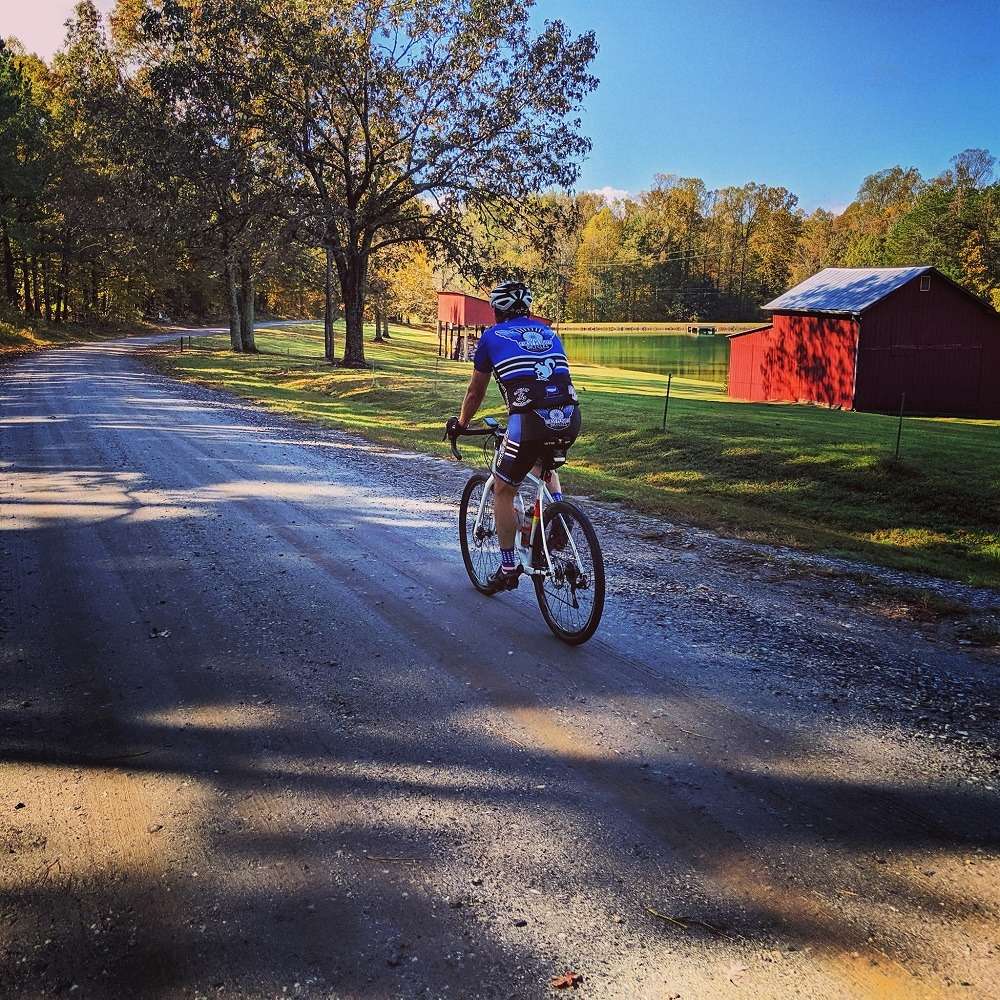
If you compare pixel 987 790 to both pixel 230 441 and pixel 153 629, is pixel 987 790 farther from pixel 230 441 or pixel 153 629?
pixel 230 441

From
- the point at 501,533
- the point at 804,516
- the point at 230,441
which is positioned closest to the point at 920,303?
the point at 804,516

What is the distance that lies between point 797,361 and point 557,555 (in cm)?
2997

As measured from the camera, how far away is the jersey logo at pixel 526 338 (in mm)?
4750

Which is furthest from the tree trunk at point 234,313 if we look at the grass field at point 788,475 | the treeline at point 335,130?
the grass field at point 788,475

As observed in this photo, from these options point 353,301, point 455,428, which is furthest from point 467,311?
point 455,428

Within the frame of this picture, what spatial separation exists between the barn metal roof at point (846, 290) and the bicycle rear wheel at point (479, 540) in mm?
27290

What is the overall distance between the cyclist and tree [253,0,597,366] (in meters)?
21.7

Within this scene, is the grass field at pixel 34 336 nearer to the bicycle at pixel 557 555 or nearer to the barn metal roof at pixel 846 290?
the bicycle at pixel 557 555

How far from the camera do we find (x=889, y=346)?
1153 inches

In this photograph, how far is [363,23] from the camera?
24562 mm

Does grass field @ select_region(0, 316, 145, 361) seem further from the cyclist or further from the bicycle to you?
the cyclist

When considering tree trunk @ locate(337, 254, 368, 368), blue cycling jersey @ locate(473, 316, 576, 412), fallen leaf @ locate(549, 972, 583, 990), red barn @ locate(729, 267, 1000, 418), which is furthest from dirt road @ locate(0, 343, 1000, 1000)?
red barn @ locate(729, 267, 1000, 418)

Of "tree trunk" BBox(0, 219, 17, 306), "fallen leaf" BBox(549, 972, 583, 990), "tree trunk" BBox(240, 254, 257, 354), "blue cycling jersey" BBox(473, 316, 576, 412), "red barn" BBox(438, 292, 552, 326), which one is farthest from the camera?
"red barn" BBox(438, 292, 552, 326)

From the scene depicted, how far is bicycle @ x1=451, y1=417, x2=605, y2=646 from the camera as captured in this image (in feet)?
15.1
